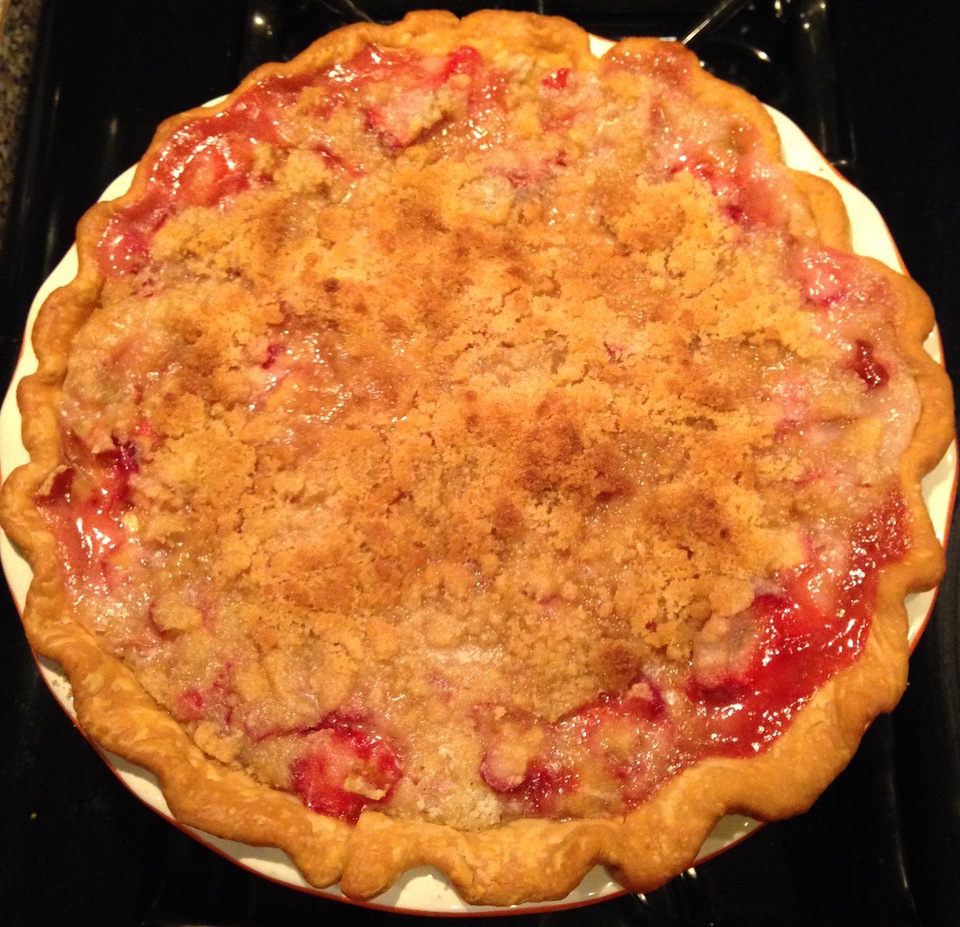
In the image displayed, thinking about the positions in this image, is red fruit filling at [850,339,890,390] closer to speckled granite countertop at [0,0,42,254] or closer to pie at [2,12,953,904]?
pie at [2,12,953,904]

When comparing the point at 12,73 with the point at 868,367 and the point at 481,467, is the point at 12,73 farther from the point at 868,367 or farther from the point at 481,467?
the point at 868,367

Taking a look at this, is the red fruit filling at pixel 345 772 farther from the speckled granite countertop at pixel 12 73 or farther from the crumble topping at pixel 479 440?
the speckled granite countertop at pixel 12 73

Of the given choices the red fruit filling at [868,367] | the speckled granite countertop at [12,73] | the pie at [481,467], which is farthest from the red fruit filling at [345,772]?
the speckled granite countertop at [12,73]

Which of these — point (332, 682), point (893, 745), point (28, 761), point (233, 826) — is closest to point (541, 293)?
point (332, 682)

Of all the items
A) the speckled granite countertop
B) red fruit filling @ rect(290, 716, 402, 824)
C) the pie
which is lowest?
red fruit filling @ rect(290, 716, 402, 824)

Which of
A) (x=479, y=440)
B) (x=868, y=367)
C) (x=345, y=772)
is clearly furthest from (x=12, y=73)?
(x=868, y=367)

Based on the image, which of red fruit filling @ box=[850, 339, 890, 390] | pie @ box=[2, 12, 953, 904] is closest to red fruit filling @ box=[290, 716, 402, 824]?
pie @ box=[2, 12, 953, 904]

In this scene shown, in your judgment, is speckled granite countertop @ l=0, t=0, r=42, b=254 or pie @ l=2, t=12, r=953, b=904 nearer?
pie @ l=2, t=12, r=953, b=904
